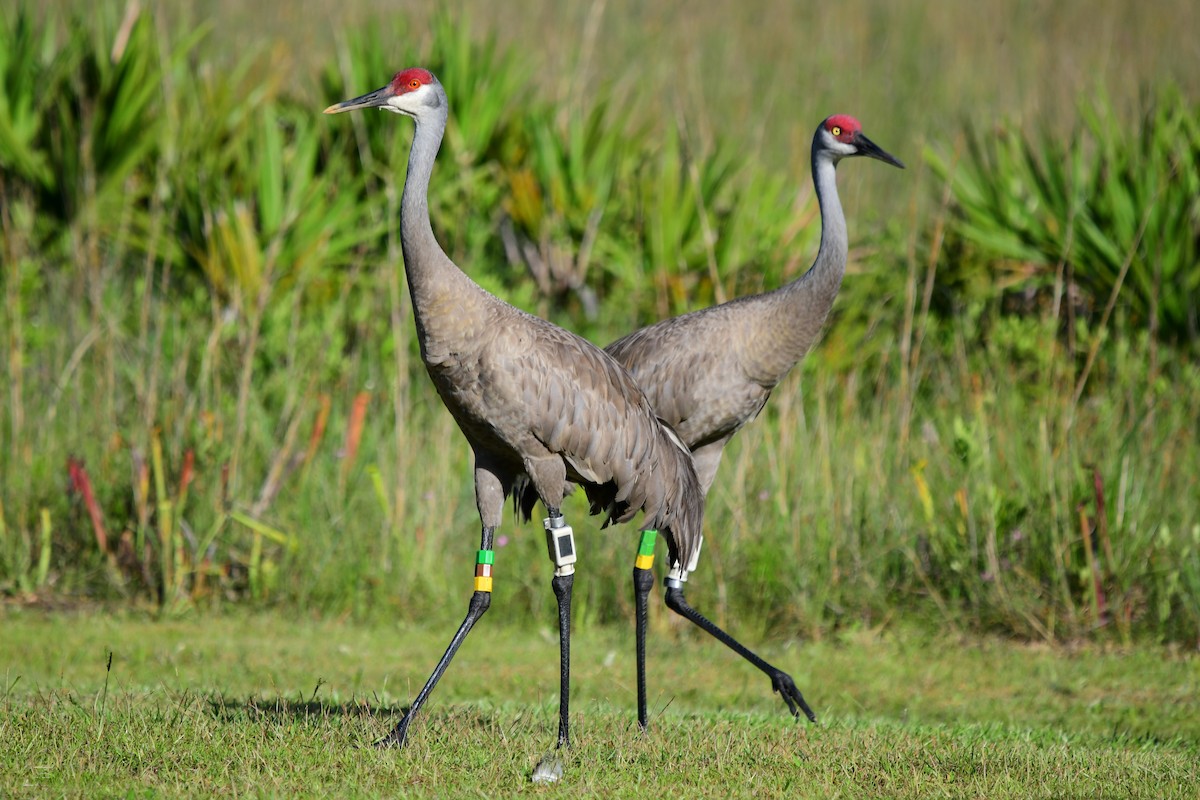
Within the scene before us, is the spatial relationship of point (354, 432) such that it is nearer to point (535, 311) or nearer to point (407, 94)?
point (535, 311)

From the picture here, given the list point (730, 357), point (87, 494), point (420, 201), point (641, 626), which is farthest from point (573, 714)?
point (87, 494)

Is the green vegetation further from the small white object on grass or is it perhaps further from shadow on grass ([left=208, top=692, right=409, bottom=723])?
the small white object on grass

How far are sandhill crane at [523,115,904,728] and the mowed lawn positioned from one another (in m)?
0.76

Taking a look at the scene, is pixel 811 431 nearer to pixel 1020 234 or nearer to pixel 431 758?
pixel 1020 234

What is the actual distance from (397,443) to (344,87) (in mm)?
4025

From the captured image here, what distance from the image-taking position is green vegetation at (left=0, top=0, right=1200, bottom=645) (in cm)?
723

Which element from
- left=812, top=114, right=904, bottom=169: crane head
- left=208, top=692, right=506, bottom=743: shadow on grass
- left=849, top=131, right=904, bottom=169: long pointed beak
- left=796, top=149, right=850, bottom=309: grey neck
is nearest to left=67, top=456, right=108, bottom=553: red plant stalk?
left=208, top=692, right=506, bottom=743: shadow on grass

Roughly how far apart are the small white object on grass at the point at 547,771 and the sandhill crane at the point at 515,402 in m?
0.36

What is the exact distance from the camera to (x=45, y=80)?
393 inches

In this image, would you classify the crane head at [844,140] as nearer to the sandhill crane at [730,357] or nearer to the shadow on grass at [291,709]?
the sandhill crane at [730,357]

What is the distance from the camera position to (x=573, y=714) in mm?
5410

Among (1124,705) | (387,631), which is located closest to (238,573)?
(387,631)

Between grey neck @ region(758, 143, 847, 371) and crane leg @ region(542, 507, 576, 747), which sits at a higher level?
grey neck @ region(758, 143, 847, 371)

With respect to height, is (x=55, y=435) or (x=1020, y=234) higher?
(x=1020, y=234)
